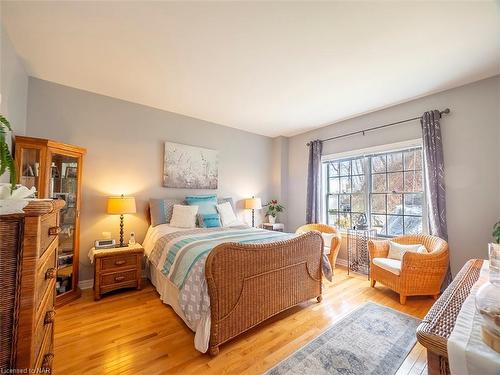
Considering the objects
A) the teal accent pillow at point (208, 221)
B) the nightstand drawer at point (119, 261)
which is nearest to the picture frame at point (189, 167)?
the teal accent pillow at point (208, 221)

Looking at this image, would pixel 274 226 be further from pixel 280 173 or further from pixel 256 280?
pixel 256 280

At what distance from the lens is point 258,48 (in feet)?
6.70

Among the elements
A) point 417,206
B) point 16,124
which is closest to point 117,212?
point 16,124

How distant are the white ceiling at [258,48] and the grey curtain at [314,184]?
1.21 m

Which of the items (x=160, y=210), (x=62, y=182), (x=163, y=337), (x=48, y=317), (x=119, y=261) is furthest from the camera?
(x=160, y=210)

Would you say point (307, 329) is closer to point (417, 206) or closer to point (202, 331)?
point (202, 331)

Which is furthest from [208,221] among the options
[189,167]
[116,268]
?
[116,268]

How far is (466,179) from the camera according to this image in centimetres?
262

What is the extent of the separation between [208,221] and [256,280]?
158 centimetres

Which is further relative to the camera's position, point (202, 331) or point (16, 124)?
point (16, 124)

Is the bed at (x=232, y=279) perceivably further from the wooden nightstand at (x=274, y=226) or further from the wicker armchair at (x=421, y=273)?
the wooden nightstand at (x=274, y=226)

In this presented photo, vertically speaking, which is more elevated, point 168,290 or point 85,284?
point 168,290

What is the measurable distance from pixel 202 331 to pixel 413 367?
1.55 meters

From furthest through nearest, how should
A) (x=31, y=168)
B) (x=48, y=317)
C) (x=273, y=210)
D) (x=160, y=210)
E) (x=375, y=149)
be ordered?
(x=273, y=210), (x=375, y=149), (x=160, y=210), (x=31, y=168), (x=48, y=317)
